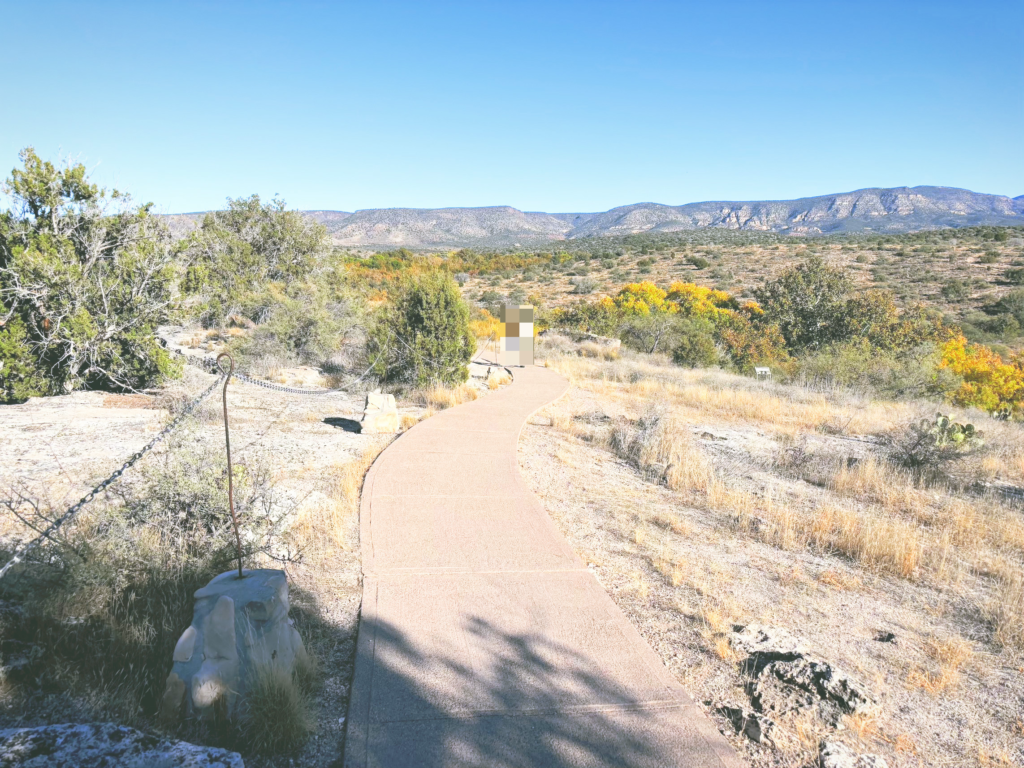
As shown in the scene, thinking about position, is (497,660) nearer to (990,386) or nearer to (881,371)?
(881,371)

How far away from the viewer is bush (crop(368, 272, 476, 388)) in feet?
40.2

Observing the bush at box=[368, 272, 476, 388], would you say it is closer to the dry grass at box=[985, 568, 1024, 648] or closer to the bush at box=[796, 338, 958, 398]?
the dry grass at box=[985, 568, 1024, 648]

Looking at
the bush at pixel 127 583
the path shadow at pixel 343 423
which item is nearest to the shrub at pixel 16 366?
the path shadow at pixel 343 423

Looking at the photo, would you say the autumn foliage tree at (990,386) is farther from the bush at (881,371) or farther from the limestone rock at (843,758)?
the limestone rock at (843,758)

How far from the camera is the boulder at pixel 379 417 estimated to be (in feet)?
29.3

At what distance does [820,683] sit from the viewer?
10.5ft

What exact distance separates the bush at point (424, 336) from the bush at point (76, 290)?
13.2ft

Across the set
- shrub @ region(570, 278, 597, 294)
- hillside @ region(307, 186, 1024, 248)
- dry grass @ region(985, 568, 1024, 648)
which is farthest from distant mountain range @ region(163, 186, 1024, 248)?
dry grass @ region(985, 568, 1024, 648)

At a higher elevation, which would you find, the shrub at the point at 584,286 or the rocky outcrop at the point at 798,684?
the shrub at the point at 584,286

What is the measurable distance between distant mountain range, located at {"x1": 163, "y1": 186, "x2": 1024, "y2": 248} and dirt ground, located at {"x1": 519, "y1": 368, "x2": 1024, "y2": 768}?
8733 cm

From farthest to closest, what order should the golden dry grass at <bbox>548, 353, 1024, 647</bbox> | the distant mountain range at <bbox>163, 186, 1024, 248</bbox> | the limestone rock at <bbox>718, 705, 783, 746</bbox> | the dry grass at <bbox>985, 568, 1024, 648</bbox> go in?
the distant mountain range at <bbox>163, 186, 1024, 248</bbox> < the golden dry grass at <bbox>548, 353, 1024, 647</bbox> < the dry grass at <bbox>985, 568, 1024, 648</bbox> < the limestone rock at <bbox>718, 705, 783, 746</bbox>

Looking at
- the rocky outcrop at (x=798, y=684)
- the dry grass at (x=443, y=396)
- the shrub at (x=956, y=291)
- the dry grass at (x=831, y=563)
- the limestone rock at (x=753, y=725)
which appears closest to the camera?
the limestone rock at (x=753, y=725)

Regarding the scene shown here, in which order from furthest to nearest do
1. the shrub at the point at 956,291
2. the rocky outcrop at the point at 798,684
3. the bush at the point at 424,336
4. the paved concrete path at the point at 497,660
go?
the shrub at the point at 956,291
the bush at the point at 424,336
the rocky outcrop at the point at 798,684
the paved concrete path at the point at 497,660

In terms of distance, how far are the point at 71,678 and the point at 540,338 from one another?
21.8 meters
